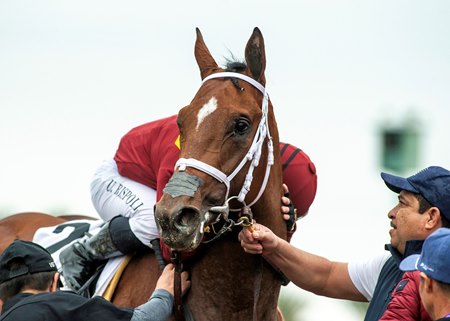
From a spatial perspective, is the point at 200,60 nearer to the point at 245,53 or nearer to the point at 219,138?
the point at 245,53

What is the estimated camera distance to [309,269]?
21.7 feet

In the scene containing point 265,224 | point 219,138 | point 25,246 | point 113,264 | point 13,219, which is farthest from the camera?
point 13,219

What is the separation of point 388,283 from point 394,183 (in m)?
0.56

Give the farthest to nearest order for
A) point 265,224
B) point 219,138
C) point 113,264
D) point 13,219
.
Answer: point 13,219
point 113,264
point 265,224
point 219,138

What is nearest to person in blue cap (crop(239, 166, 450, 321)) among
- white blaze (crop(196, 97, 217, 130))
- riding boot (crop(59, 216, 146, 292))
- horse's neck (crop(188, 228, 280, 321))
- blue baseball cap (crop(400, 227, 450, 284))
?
horse's neck (crop(188, 228, 280, 321))

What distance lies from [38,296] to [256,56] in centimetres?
199

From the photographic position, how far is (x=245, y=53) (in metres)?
6.39

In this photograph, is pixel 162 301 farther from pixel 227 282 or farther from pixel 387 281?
pixel 387 281

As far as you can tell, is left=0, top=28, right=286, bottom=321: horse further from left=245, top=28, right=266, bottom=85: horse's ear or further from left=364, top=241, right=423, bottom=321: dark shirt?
left=364, top=241, right=423, bottom=321: dark shirt

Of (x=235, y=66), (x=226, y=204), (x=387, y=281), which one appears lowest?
(x=387, y=281)

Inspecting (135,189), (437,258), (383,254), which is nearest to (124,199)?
(135,189)

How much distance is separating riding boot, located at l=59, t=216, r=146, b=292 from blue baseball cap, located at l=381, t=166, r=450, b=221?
2.08 metres

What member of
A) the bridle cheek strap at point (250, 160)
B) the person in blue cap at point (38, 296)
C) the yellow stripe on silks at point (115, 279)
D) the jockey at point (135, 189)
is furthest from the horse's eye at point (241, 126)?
the yellow stripe on silks at point (115, 279)

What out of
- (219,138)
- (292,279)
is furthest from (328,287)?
(219,138)
